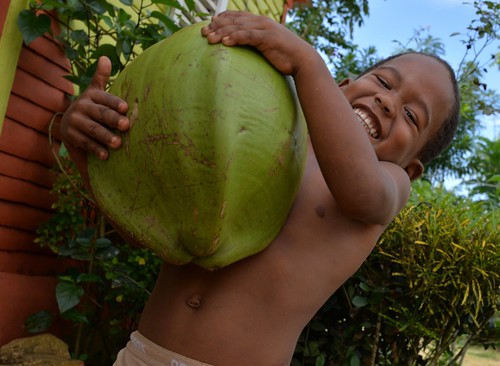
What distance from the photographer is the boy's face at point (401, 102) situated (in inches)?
55.5

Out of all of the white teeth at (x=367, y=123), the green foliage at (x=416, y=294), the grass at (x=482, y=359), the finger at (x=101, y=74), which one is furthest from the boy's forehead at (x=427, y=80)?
the grass at (x=482, y=359)

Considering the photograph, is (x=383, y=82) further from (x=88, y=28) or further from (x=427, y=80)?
(x=88, y=28)

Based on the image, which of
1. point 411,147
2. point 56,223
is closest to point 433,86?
point 411,147

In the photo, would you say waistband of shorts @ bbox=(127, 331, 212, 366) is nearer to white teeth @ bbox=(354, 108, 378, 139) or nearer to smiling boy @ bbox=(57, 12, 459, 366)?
smiling boy @ bbox=(57, 12, 459, 366)

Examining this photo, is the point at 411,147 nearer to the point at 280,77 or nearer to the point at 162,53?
the point at 280,77

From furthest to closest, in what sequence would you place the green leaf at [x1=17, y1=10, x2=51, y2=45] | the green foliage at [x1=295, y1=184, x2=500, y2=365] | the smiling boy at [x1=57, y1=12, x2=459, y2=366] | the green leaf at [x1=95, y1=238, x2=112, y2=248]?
the green leaf at [x1=95, y1=238, x2=112, y2=248] → the green leaf at [x1=17, y1=10, x2=51, y2=45] → the green foliage at [x1=295, y1=184, x2=500, y2=365] → the smiling boy at [x1=57, y1=12, x2=459, y2=366]

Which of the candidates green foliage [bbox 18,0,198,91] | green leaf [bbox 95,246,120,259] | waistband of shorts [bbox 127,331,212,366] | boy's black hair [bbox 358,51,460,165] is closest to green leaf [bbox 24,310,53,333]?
green leaf [bbox 95,246,120,259]

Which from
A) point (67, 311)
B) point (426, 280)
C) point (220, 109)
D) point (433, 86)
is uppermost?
point (433, 86)

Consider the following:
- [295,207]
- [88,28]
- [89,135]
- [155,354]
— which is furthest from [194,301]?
[88,28]

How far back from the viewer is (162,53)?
106 centimetres

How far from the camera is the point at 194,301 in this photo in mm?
1229

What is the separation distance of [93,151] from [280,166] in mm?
369

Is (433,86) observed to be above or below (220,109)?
above

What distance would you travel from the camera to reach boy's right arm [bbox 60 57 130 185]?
106 cm
